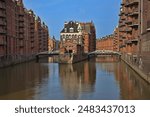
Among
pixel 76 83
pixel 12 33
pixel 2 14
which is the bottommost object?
pixel 76 83

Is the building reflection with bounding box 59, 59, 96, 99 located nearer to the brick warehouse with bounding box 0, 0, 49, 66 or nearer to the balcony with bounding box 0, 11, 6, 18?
the balcony with bounding box 0, 11, 6, 18

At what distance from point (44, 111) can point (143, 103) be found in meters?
3.40

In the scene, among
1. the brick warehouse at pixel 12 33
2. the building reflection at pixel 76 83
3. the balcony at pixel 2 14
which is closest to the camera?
the building reflection at pixel 76 83

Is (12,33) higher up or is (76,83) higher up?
(12,33)

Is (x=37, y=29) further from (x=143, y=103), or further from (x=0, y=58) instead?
(x=143, y=103)

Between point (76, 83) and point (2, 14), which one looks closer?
point (76, 83)

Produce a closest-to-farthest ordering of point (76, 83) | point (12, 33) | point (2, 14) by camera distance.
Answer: point (76, 83), point (2, 14), point (12, 33)

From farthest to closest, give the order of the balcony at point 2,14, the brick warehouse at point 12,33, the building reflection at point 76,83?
the brick warehouse at point 12,33, the balcony at point 2,14, the building reflection at point 76,83

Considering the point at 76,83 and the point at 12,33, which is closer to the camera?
the point at 76,83

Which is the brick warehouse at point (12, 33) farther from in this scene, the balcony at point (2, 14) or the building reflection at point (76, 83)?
the building reflection at point (76, 83)

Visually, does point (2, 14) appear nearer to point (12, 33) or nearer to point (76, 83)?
point (12, 33)

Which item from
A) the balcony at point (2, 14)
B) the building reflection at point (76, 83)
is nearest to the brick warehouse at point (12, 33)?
the balcony at point (2, 14)

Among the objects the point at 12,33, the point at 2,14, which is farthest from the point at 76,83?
the point at 12,33

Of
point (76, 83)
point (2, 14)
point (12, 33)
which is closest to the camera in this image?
point (76, 83)
